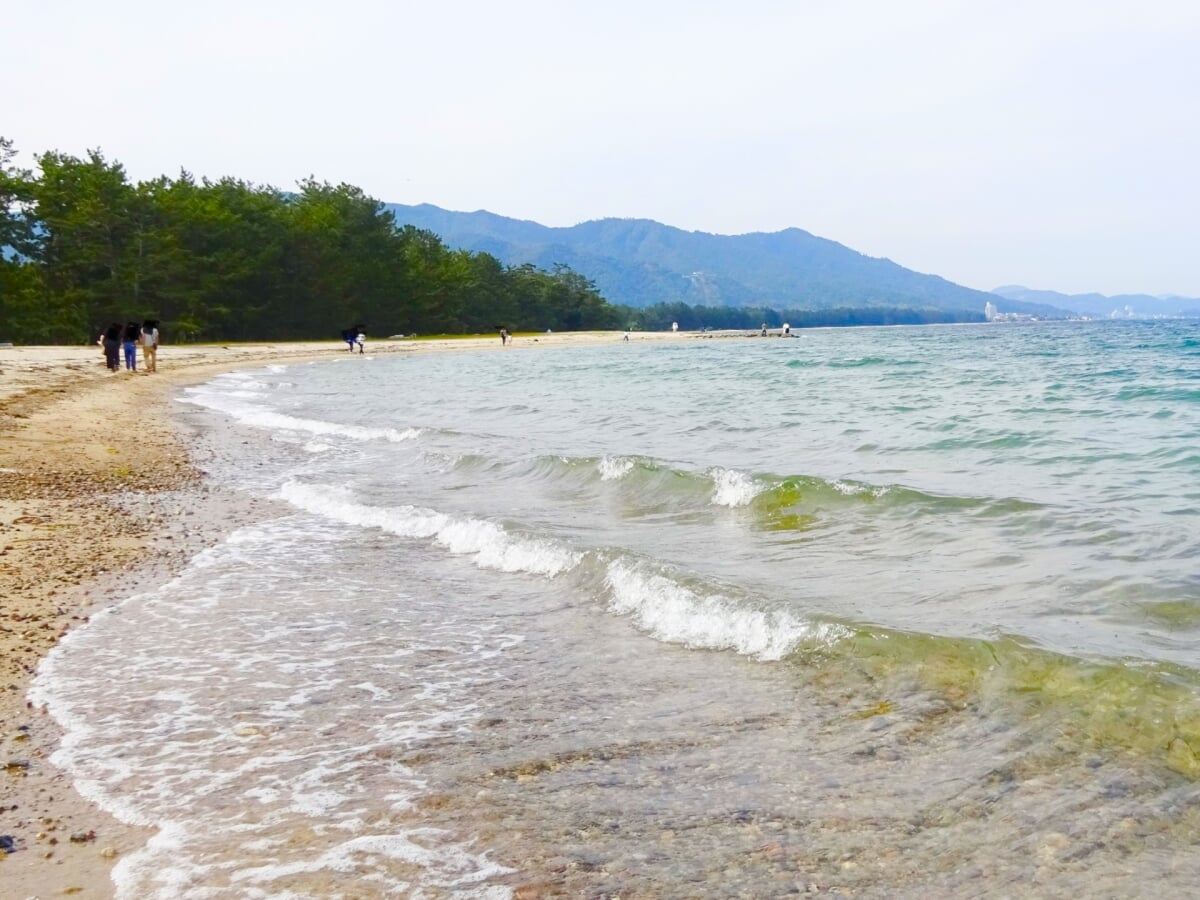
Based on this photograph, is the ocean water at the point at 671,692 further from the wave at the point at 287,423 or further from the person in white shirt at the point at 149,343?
the person in white shirt at the point at 149,343

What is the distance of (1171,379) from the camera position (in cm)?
2620

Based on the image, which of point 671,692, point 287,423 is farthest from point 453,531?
point 287,423

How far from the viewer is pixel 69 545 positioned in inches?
323

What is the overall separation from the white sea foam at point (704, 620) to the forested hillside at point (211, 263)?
52.7 meters

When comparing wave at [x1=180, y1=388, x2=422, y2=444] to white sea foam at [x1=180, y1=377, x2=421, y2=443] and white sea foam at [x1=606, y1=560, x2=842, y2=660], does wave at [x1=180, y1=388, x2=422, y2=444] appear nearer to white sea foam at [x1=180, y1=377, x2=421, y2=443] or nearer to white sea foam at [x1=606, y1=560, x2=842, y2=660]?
white sea foam at [x1=180, y1=377, x2=421, y2=443]

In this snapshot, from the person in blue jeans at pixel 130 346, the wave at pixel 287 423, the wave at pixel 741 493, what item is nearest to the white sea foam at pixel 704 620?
the wave at pixel 741 493

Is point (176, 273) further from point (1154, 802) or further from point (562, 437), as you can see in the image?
point (1154, 802)

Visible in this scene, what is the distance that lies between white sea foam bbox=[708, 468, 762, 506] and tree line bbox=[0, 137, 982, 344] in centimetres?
5016

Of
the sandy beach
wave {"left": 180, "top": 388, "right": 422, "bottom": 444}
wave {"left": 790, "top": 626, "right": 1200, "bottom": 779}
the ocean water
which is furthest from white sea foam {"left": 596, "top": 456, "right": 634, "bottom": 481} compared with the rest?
wave {"left": 790, "top": 626, "right": 1200, "bottom": 779}

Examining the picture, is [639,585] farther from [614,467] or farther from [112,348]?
[112,348]

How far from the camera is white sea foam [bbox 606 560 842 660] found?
228 inches

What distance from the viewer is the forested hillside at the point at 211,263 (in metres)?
53.7

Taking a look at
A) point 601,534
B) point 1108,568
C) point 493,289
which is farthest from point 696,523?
point 493,289

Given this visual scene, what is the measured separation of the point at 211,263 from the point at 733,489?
61630 mm
